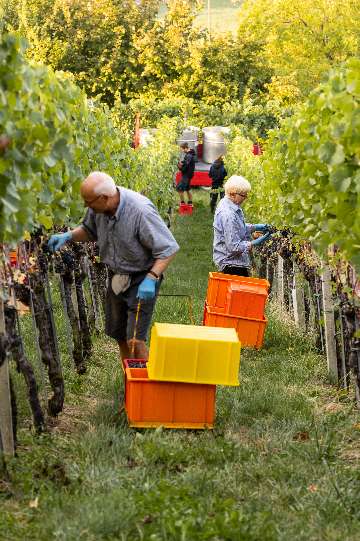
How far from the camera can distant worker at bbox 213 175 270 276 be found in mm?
9977

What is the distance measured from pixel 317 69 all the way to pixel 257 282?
3629 centimetres

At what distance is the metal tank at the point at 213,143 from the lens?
34.0 metres

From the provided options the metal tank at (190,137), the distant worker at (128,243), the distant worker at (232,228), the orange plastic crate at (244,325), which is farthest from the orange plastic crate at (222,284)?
the metal tank at (190,137)

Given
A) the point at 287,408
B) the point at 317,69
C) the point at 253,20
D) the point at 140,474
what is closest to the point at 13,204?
the point at 140,474

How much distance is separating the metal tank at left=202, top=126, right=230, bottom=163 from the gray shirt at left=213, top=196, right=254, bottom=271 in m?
23.6

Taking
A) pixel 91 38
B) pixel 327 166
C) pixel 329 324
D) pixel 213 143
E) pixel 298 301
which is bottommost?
pixel 213 143

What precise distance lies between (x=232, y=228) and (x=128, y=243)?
3096 mm

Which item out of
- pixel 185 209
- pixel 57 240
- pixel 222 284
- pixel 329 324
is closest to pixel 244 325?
pixel 222 284

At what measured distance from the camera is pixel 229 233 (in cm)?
999

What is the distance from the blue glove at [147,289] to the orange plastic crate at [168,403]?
1.62 ft

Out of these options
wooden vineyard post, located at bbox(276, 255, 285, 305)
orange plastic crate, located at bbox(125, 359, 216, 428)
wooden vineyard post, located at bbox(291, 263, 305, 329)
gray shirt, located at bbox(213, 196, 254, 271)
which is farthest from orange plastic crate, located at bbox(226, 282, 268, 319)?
orange plastic crate, located at bbox(125, 359, 216, 428)

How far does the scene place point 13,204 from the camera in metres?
4.67

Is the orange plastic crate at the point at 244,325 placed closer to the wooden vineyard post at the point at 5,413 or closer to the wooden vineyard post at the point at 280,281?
the wooden vineyard post at the point at 280,281

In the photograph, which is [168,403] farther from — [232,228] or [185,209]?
[185,209]
